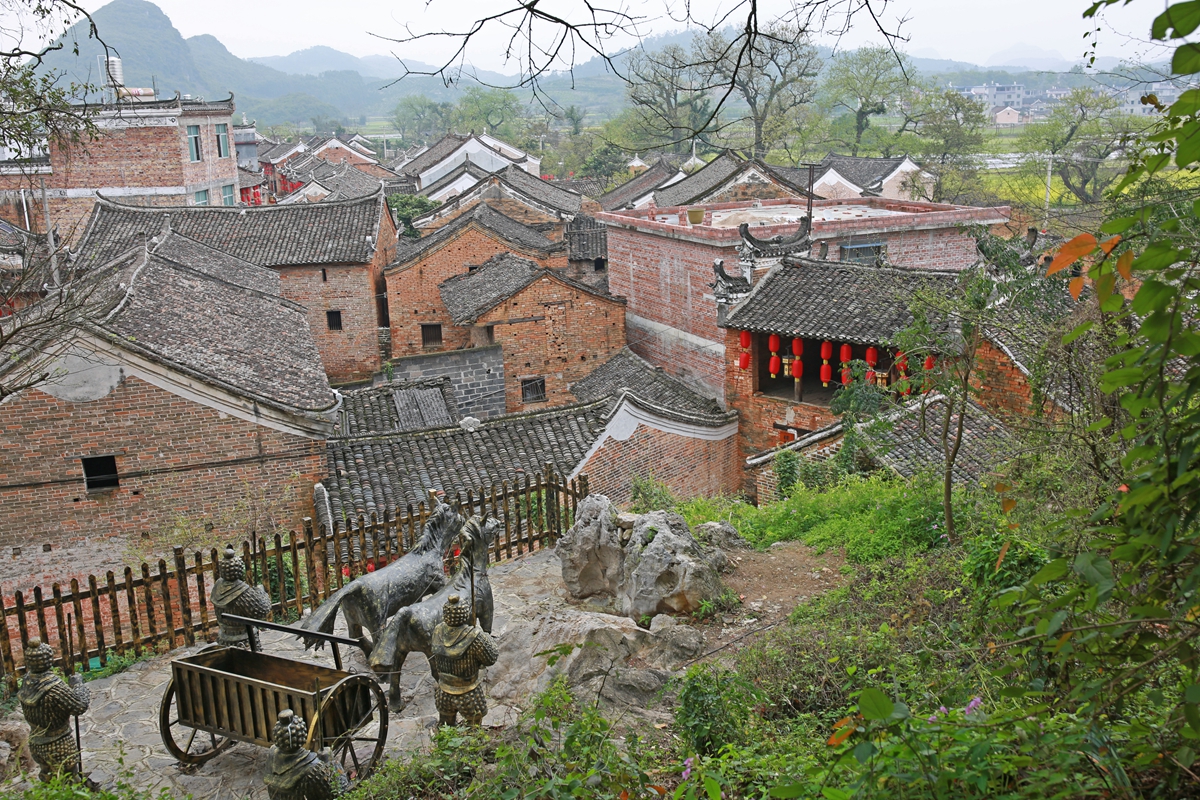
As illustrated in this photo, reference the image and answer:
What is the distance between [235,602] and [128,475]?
632cm

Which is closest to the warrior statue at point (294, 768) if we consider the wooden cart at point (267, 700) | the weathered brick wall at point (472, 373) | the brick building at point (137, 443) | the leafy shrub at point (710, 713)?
the wooden cart at point (267, 700)

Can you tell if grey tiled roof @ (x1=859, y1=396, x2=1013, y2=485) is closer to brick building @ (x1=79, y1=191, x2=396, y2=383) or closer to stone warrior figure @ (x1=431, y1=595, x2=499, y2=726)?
stone warrior figure @ (x1=431, y1=595, x2=499, y2=726)

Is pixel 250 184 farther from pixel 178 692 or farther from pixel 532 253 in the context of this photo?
pixel 178 692

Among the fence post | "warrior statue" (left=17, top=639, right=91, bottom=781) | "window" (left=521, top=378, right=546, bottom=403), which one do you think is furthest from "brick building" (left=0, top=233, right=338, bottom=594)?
"window" (left=521, top=378, right=546, bottom=403)

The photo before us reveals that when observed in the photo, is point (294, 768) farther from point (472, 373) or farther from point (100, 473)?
point (472, 373)

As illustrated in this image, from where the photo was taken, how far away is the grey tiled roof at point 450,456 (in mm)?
11977

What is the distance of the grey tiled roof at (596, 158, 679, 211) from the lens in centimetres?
3941

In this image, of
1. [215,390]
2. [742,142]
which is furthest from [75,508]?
[742,142]

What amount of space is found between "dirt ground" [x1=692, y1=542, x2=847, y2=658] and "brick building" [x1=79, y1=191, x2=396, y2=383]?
1934cm

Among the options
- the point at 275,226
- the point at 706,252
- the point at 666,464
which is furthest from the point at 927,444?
the point at 275,226

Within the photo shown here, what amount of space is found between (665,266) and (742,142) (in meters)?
45.6

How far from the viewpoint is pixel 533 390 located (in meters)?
23.7

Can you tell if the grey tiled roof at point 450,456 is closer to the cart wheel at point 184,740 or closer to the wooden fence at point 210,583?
the wooden fence at point 210,583

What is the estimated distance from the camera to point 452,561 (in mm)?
9062
